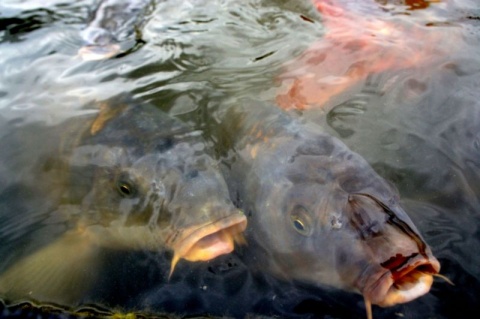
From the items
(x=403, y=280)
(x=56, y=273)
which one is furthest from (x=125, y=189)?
(x=403, y=280)

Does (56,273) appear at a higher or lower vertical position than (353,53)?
lower

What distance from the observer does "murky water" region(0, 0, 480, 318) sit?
6.93 feet

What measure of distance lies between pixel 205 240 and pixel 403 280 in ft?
2.82

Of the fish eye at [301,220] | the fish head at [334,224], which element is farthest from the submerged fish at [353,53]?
the fish eye at [301,220]


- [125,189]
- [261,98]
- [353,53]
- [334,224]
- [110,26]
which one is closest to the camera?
[334,224]

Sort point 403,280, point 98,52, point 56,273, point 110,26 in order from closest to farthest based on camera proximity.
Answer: point 403,280, point 56,273, point 98,52, point 110,26

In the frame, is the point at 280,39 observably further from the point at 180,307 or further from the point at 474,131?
the point at 180,307

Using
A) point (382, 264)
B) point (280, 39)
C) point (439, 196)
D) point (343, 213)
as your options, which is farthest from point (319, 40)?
point (382, 264)

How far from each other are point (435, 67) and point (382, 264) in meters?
1.99

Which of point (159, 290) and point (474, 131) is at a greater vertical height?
point (474, 131)

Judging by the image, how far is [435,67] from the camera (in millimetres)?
3314

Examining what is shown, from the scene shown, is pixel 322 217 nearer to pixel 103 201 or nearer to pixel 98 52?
pixel 103 201

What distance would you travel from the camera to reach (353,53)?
3480 millimetres

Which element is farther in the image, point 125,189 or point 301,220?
point 125,189
